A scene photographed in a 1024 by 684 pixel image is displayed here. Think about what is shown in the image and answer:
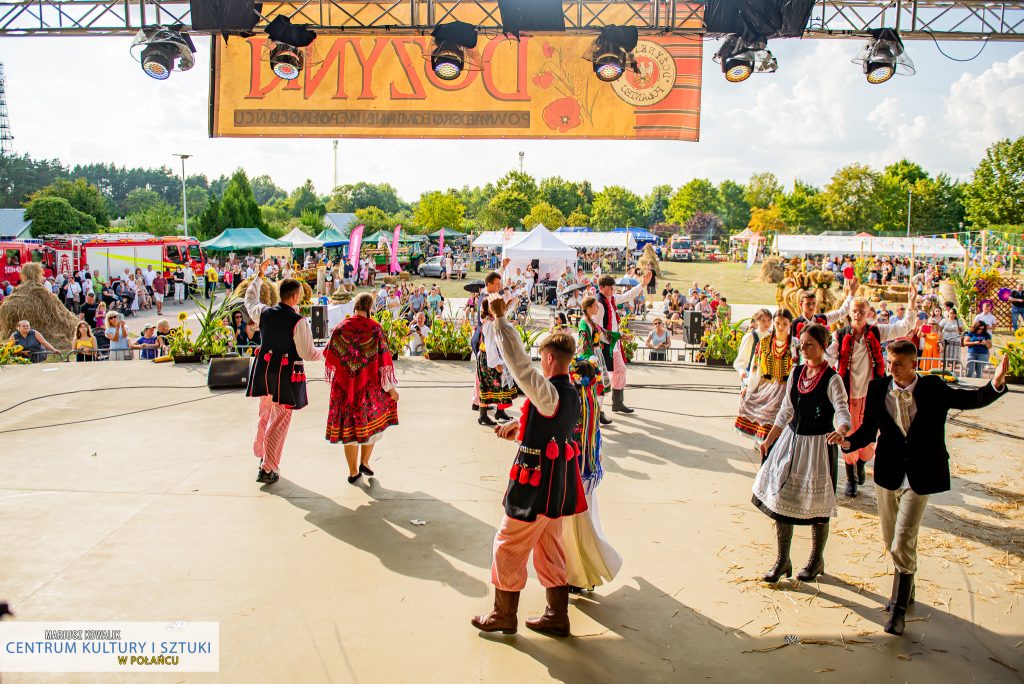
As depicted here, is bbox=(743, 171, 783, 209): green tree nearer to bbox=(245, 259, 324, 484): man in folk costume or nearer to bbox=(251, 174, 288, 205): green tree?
bbox=(245, 259, 324, 484): man in folk costume

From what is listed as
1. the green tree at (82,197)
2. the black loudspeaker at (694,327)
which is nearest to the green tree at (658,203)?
the green tree at (82,197)

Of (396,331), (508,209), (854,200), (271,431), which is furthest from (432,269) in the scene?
(854,200)

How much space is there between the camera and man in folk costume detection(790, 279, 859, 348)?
5445 millimetres

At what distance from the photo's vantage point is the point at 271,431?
5500 millimetres

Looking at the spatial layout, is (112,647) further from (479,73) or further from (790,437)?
(479,73)

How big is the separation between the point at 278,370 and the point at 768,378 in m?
3.76

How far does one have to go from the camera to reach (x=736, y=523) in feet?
16.0

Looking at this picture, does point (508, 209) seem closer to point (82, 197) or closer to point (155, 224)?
point (155, 224)

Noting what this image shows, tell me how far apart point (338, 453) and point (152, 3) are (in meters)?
5.62

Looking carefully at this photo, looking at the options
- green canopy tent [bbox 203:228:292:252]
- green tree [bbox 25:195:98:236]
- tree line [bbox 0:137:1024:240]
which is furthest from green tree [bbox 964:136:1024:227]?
green tree [bbox 25:195:98:236]

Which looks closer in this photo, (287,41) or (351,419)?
(351,419)

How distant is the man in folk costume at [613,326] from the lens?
7355 millimetres

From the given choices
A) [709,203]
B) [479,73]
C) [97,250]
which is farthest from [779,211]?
[479,73]

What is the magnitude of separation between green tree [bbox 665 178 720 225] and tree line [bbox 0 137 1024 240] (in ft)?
0.47
